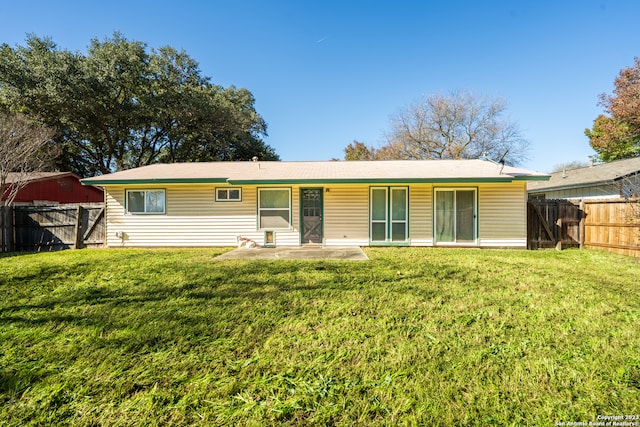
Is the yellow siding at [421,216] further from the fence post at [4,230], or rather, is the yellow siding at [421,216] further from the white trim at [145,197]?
the fence post at [4,230]

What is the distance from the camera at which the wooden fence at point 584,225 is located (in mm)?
7524

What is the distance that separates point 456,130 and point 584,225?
16.6 m

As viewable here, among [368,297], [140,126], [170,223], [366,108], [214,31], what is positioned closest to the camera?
[368,297]

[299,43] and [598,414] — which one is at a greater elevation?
[299,43]

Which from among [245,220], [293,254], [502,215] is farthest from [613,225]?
[245,220]

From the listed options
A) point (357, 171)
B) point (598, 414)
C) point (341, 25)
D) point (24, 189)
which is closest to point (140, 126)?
point (24, 189)

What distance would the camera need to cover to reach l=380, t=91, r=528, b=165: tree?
2275 cm

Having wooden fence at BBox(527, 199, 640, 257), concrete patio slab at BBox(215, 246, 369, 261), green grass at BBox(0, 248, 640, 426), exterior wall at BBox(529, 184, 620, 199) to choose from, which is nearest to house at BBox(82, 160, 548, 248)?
wooden fence at BBox(527, 199, 640, 257)

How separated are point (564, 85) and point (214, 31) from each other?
1775 centimetres

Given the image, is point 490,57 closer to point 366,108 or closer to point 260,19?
point 366,108

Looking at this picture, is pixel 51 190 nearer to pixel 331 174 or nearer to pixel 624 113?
pixel 331 174

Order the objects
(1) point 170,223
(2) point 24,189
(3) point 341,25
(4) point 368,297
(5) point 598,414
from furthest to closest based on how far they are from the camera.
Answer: (2) point 24,189, (3) point 341,25, (1) point 170,223, (4) point 368,297, (5) point 598,414

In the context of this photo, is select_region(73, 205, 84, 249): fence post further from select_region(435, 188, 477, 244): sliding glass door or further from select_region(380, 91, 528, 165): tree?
select_region(380, 91, 528, 165): tree

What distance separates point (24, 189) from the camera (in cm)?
1659
